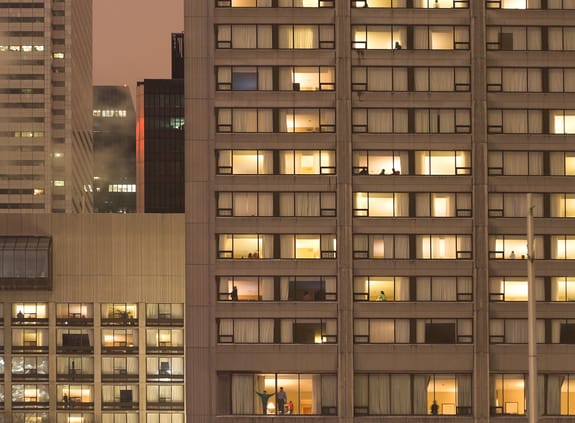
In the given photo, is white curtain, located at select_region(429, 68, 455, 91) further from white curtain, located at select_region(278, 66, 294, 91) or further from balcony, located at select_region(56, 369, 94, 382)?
balcony, located at select_region(56, 369, 94, 382)

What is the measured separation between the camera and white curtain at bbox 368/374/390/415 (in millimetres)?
72438

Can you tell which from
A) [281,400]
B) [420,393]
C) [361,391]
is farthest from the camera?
[420,393]

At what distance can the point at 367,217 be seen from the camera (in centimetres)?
7281

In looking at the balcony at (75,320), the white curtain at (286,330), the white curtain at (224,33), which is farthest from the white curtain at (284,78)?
the balcony at (75,320)

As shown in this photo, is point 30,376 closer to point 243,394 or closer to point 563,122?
point 243,394

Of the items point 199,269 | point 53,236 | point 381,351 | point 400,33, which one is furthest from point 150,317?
point 400,33

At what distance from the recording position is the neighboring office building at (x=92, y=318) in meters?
93.4

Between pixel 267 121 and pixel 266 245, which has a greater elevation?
pixel 267 121

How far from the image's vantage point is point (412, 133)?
73.4m

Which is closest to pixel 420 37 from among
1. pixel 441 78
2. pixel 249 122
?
pixel 441 78

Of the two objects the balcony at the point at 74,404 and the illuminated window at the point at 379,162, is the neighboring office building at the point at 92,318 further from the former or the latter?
the illuminated window at the point at 379,162

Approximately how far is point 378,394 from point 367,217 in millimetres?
14049

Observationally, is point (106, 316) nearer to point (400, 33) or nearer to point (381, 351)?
point (381, 351)

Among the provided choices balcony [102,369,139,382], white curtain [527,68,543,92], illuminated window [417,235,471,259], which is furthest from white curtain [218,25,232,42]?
balcony [102,369,139,382]
